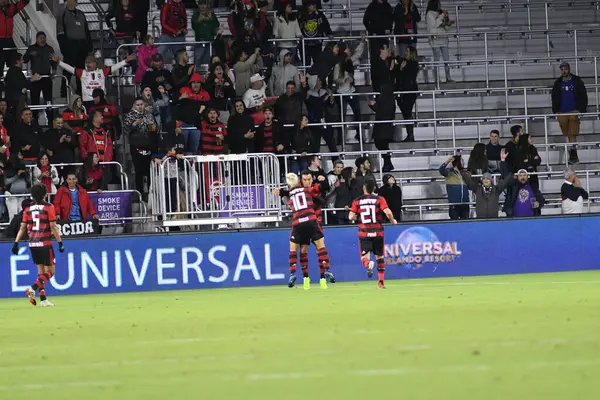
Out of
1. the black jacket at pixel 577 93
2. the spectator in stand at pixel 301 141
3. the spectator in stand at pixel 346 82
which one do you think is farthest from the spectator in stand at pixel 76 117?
the black jacket at pixel 577 93

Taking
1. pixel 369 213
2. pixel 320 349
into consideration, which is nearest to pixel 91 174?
pixel 369 213

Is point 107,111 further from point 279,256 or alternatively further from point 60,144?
point 279,256

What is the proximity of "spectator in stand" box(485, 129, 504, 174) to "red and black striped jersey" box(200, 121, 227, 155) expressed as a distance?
6.11 m

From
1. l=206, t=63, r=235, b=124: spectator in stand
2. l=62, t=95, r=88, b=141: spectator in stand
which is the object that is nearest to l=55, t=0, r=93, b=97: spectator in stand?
l=62, t=95, r=88, b=141: spectator in stand

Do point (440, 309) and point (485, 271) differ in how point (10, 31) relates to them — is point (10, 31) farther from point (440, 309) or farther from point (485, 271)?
point (440, 309)

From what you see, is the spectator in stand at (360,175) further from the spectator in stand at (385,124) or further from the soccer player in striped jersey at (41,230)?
the soccer player in striped jersey at (41,230)

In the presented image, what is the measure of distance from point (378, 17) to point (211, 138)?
265 inches

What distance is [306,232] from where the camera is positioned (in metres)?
21.9

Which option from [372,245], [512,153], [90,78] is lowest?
[372,245]

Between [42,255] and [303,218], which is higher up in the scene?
[303,218]

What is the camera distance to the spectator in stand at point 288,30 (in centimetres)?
2981

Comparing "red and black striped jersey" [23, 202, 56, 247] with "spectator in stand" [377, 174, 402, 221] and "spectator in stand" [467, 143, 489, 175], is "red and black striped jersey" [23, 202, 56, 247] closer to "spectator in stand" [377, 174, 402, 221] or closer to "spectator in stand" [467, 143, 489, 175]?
"spectator in stand" [377, 174, 402, 221]

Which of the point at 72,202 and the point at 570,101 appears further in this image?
the point at 570,101

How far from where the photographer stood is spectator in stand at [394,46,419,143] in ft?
97.7
